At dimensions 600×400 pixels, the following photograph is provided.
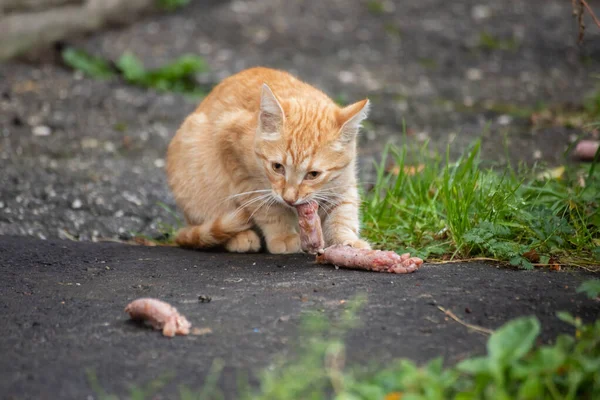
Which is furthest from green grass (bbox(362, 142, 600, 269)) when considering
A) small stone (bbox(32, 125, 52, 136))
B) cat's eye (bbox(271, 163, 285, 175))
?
small stone (bbox(32, 125, 52, 136))

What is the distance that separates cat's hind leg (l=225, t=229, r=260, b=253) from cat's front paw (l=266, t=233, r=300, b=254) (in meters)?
0.13

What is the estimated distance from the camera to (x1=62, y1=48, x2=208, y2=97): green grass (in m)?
7.87

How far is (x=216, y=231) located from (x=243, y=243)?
0.22 metres

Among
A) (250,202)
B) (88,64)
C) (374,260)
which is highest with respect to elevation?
(88,64)

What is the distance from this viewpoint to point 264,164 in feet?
13.3

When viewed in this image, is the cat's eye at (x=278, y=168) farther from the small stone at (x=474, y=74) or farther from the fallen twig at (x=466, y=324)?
the small stone at (x=474, y=74)

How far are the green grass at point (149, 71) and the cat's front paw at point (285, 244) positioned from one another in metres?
3.82

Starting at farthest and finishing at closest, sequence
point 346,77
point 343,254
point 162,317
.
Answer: point 346,77 < point 343,254 < point 162,317

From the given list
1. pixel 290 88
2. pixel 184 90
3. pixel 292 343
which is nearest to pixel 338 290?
pixel 292 343

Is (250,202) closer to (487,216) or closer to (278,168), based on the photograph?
(278,168)

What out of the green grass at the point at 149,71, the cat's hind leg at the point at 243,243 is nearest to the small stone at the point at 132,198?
the cat's hind leg at the point at 243,243

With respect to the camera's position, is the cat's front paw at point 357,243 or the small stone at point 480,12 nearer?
the cat's front paw at point 357,243

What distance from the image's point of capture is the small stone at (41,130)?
661 cm

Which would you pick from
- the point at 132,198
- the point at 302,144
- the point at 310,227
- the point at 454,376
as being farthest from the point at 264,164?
the point at 454,376
